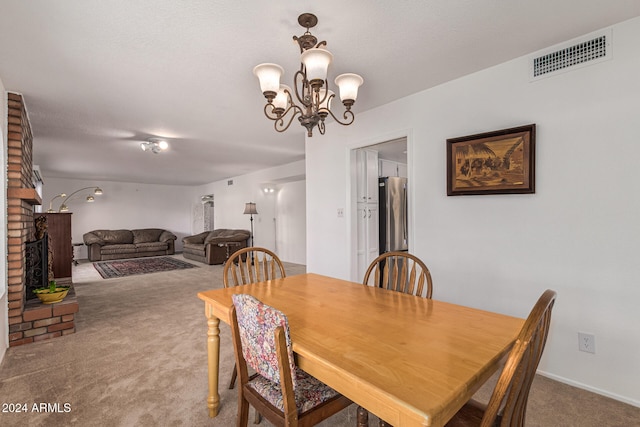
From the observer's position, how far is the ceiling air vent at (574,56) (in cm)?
192

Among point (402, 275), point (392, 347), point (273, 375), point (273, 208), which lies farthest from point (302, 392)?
point (273, 208)

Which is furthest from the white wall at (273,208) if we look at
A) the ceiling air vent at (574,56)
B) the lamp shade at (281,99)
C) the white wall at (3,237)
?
the ceiling air vent at (574,56)

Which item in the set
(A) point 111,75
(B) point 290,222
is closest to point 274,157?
(B) point 290,222

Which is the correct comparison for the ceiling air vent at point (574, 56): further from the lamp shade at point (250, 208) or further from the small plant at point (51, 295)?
the lamp shade at point (250, 208)

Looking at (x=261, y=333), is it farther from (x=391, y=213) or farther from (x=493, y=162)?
(x=391, y=213)

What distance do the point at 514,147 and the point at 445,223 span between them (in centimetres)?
79

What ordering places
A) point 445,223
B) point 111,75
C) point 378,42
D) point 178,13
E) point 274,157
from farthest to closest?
point 274,157 → point 445,223 → point 111,75 → point 378,42 → point 178,13

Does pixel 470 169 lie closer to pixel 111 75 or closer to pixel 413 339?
pixel 413 339

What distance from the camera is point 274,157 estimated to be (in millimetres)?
5922

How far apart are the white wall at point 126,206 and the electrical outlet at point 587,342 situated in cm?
1082

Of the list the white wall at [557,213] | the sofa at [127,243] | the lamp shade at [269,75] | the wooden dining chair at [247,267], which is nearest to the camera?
the lamp shade at [269,75]

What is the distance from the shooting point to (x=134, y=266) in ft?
23.4

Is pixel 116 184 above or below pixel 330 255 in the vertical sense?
above

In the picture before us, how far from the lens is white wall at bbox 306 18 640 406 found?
1.86m
